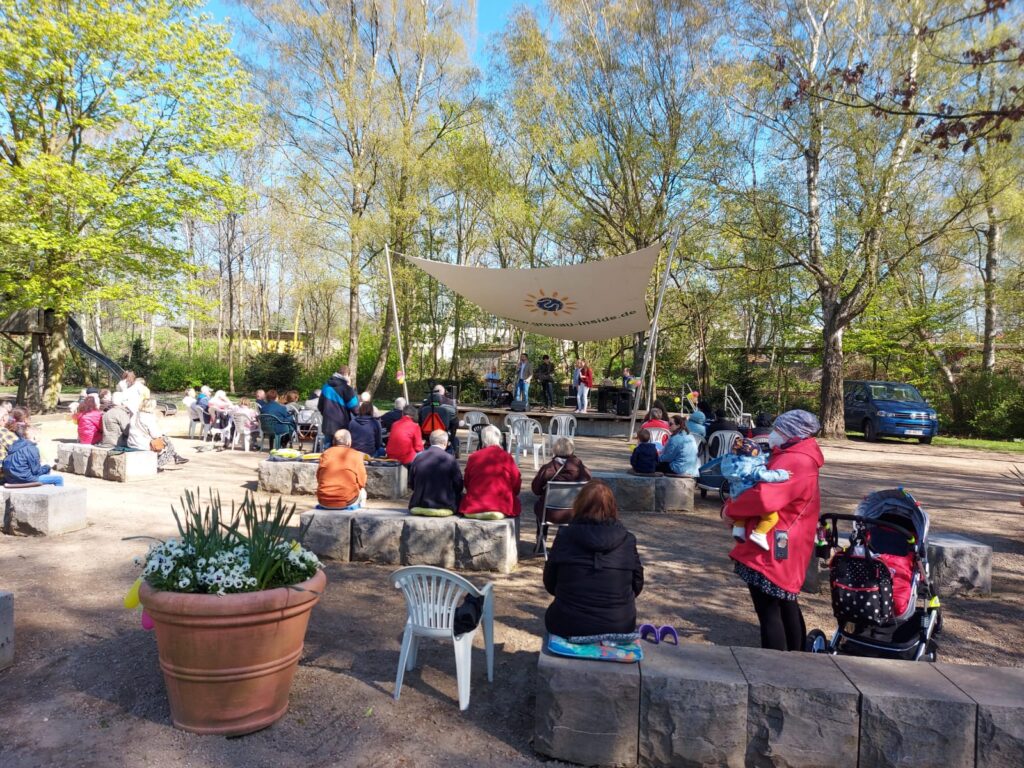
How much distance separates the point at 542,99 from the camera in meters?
19.0

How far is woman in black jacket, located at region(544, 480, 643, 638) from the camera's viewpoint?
2861 mm

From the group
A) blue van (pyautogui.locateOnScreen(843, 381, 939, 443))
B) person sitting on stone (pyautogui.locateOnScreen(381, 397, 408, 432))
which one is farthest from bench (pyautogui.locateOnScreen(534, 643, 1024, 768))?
blue van (pyautogui.locateOnScreen(843, 381, 939, 443))

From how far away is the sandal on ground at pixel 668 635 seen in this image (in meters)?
3.05

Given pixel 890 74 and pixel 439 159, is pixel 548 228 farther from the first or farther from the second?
pixel 890 74

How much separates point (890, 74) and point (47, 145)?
18276 millimetres

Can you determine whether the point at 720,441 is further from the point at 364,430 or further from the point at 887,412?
the point at 887,412

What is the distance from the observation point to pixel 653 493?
24.7 feet

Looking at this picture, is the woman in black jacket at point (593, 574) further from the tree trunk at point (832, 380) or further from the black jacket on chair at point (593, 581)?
the tree trunk at point (832, 380)

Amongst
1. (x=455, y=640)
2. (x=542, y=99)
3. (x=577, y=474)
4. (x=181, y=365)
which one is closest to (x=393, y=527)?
(x=577, y=474)

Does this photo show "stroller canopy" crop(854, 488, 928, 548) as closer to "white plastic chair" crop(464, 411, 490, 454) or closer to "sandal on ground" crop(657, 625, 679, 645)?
"sandal on ground" crop(657, 625, 679, 645)

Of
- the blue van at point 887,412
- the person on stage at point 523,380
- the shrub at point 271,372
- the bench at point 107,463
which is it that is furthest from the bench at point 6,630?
the shrub at point 271,372

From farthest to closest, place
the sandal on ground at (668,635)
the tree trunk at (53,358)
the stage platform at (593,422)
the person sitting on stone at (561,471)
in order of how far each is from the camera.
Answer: the tree trunk at (53,358)
the stage platform at (593,422)
the person sitting on stone at (561,471)
the sandal on ground at (668,635)

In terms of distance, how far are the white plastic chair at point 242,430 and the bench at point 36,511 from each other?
5317mm

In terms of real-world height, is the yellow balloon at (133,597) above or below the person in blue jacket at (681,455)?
A: below
